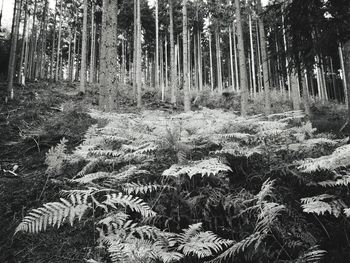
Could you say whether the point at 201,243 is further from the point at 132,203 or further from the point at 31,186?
the point at 31,186

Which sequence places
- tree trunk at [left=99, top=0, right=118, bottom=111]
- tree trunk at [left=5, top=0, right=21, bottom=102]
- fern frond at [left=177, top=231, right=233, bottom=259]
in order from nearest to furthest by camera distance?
fern frond at [left=177, top=231, right=233, bottom=259] < tree trunk at [left=99, top=0, right=118, bottom=111] < tree trunk at [left=5, top=0, right=21, bottom=102]

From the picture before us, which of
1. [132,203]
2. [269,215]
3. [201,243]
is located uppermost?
[132,203]

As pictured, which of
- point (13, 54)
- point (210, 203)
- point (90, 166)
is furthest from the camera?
point (13, 54)

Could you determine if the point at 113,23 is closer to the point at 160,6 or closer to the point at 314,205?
the point at 314,205

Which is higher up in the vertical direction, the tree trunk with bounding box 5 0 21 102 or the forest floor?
the tree trunk with bounding box 5 0 21 102

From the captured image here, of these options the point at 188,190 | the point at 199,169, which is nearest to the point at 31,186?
the point at 188,190

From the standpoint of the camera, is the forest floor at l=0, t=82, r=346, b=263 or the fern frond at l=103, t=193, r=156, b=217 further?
the forest floor at l=0, t=82, r=346, b=263

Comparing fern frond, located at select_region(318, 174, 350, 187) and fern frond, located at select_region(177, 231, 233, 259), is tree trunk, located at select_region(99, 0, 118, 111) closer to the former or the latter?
fern frond, located at select_region(177, 231, 233, 259)

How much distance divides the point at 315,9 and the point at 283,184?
5.55 metres

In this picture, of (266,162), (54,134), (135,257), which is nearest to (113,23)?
(54,134)

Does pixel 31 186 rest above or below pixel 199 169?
below

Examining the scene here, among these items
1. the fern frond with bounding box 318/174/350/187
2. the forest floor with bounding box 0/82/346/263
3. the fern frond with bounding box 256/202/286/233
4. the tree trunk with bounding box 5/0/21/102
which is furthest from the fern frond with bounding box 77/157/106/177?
the tree trunk with bounding box 5/0/21/102

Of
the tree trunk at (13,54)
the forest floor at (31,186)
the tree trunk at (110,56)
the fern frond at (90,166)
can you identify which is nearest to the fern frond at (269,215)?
the forest floor at (31,186)

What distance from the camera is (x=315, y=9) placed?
627cm
